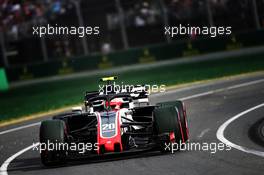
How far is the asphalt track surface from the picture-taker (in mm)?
10633

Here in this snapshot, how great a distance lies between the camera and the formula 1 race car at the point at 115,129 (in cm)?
1222

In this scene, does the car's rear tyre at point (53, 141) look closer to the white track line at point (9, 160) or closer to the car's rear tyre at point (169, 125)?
the white track line at point (9, 160)

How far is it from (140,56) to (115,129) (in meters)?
21.9

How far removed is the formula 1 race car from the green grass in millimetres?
8678

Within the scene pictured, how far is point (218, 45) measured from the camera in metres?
→ 32.3

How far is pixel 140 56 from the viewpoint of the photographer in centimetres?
3419

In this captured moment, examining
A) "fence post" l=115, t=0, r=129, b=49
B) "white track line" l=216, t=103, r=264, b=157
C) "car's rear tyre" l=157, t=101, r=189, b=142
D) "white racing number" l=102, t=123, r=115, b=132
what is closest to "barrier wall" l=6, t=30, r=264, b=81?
"fence post" l=115, t=0, r=129, b=49

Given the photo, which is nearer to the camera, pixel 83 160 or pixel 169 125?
Result: pixel 169 125

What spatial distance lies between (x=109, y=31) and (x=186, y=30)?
3999 millimetres

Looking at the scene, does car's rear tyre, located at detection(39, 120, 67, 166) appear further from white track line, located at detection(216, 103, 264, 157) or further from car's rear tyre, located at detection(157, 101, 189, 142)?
white track line, located at detection(216, 103, 264, 157)

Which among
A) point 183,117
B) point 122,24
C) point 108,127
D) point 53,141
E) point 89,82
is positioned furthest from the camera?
point 122,24

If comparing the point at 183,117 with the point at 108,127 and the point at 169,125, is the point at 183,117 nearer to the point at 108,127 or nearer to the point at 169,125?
the point at 169,125

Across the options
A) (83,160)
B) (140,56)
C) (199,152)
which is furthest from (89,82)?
(199,152)

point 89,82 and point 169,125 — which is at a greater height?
point 169,125
